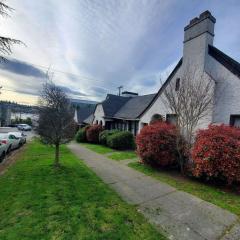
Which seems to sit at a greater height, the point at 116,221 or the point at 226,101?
the point at 226,101

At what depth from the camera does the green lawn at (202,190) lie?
5.50 metres

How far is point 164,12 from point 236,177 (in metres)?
9.13

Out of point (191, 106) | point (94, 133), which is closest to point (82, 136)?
point (94, 133)

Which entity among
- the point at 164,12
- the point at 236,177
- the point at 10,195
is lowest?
the point at 10,195

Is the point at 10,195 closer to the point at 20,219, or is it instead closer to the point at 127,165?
the point at 20,219

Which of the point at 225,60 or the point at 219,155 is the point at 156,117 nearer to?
the point at 225,60

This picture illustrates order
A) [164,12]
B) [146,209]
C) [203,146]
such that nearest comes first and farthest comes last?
[146,209]
[203,146]
[164,12]

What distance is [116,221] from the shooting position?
171 inches

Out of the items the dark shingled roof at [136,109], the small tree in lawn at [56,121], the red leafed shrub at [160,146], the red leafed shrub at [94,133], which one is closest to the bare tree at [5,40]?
the small tree in lawn at [56,121]

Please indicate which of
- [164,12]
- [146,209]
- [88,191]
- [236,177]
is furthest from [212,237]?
[164,12]

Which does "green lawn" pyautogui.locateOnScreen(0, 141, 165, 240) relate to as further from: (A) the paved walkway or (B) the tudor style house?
(B) the tudor style house

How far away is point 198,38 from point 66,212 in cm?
1076

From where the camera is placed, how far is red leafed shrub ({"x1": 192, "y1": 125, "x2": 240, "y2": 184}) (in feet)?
21.3

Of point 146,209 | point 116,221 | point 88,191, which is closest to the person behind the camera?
point 116,221
